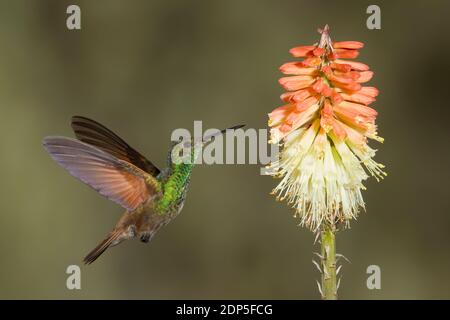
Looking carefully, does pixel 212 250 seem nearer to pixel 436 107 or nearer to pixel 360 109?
pixel 436 107

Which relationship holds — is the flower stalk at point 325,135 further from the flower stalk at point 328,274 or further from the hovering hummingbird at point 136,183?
the hovering hummingbird at point 136,183

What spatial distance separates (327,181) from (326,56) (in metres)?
0.58

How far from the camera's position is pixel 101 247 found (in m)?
3.80

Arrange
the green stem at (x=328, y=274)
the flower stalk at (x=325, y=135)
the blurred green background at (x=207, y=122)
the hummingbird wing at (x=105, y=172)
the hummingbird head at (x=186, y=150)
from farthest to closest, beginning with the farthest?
the blurred green background at (x=207, y=122) → the hummingbird head at (x=186, y=150) → the hummingbird wing at (x=105, y=172) → the flower stalk at (x=325, y=135) → the green stem at (x=328, y=274)

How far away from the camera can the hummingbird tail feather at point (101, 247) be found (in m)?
3.71

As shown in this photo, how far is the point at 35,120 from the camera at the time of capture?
7.22 meters

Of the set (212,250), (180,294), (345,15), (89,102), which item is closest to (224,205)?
(212,250)

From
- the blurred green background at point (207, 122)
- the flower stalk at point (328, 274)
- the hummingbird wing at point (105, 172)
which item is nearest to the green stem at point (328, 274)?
the flower stalk at point (328, 274)

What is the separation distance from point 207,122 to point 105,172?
3.44m

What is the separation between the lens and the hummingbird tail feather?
3.71 meters

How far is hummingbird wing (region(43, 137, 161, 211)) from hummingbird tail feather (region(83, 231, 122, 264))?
173 millimetres

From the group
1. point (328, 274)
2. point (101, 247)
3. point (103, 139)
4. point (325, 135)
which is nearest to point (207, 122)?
point (103, 139)

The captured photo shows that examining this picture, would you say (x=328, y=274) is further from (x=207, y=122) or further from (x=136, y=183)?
(x=207, y=122)

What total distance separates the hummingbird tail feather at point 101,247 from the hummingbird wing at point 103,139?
39 cm
